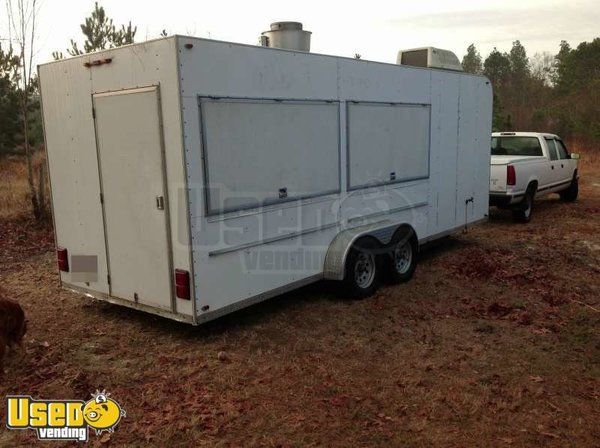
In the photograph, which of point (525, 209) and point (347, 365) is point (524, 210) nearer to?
point (525, 209)

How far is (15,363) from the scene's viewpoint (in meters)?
4.89

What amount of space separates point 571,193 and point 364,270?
33.2 feet

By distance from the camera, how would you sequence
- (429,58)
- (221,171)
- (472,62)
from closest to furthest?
(221,171) < (429,58) < (472,62)

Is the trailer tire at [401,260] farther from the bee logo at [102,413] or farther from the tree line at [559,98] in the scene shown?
the tree line at [559,98]

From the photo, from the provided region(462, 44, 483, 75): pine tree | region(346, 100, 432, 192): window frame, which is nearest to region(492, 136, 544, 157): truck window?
region(346, 100, 432, 192): window frame

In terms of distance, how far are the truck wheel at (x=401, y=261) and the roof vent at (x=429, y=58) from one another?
2.70m

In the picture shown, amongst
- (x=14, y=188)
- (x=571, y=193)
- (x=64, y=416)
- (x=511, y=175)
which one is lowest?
(x=64, y=416)

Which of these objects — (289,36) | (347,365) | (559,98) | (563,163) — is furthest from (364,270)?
(559,98)

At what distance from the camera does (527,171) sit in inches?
457

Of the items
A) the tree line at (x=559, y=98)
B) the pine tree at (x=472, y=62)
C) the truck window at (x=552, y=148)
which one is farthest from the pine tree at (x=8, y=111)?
the pine tree at (x=472, y=62)

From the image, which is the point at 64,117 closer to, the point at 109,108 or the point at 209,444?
the point at 109,108

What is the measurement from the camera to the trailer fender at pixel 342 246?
6211mm

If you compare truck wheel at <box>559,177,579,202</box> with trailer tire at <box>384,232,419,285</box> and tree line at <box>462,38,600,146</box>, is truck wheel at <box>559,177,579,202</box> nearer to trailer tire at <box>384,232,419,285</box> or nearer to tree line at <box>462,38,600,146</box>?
trailer tire at <box>384,232,419,285</box>

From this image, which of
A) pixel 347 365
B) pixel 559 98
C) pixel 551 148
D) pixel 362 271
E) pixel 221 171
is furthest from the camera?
pixel 559 98
